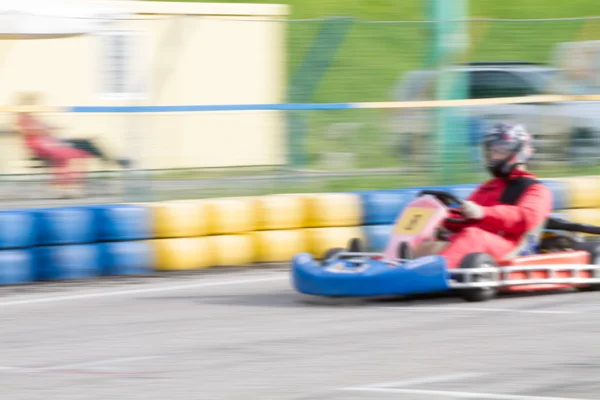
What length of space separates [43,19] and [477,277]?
6.62 meters

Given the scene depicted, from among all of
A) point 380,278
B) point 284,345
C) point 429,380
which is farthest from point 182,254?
point 429,380

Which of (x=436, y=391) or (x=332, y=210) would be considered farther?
(x=332, y=210)

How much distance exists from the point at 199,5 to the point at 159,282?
6.62 m

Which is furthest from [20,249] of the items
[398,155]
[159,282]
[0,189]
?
[398,155]

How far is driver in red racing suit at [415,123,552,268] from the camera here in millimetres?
7605

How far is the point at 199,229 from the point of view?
9383 mm

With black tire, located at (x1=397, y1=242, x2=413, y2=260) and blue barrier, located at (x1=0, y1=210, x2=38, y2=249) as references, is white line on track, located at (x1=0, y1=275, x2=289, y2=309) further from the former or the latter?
black tire, located at (x1=397, y1=242, x2=413, y2=260)

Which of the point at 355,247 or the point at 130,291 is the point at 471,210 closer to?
the point at 355,247


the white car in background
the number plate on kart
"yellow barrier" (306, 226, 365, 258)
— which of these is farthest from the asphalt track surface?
the white car in background

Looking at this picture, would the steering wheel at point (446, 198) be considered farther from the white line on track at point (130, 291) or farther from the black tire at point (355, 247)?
the white line on track at point (130, 291)

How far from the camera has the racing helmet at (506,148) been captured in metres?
7.94

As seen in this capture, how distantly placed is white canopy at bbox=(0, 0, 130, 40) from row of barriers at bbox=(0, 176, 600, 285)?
3.51 meters

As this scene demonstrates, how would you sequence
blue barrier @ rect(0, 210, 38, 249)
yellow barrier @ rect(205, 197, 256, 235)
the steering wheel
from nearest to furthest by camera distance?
the steering wheel < blue barrier @ rect(0, 210, 38, 249) < yellow barrier @ rect(205, 197, 256, 235)

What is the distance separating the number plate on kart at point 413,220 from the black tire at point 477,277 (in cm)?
38
